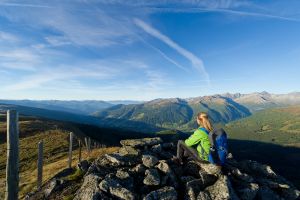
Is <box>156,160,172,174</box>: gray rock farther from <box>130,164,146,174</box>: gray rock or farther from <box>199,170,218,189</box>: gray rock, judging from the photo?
<box>199,170,218,189</box>: gray rock

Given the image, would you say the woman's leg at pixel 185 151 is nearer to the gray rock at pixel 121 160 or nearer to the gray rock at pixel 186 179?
the gray rock at pixel 186 179

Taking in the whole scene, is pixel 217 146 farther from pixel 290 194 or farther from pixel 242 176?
pixel 290 194

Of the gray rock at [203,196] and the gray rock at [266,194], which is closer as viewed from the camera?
the gray rock at [203,196]

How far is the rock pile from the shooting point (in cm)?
1697

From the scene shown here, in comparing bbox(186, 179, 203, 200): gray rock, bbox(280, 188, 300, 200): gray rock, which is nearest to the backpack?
bbox(186, 179, 203, 200): gray rock

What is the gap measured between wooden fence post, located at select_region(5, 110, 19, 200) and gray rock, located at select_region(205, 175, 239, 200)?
1086cm

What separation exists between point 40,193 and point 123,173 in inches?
270

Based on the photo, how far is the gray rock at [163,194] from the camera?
16.5 m

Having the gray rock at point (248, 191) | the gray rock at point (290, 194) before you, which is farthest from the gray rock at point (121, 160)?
the gray rock at point (290, 194)

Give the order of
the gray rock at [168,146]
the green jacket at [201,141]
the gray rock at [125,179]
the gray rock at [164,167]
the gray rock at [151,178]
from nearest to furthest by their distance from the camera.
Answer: the gray rock at [125,179]
the gray rock at [151,178]
the gray rock at [164,167]
the green jacket at [201,141]
the gray rock at [168,146]

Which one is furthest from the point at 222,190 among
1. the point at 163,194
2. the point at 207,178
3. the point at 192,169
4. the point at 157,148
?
the point at 157,148

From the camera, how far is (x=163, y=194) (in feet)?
55.3

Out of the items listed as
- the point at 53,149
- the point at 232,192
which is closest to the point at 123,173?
the point at 232,192

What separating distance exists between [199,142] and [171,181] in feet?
11.1
